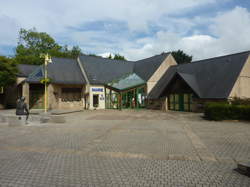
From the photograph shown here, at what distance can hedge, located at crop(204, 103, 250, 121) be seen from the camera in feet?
42.6

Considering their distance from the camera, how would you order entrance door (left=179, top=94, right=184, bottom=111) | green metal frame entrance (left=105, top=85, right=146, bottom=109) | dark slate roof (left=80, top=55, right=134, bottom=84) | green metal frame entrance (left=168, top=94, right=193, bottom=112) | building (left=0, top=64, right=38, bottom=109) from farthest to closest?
building (left=0, top=64, right=38, bottom=109)
dark slate roof (left=80, top=55, right=134, bottom=84)
green metal frame entrance (left=105, top=85, right=146, bottom=109)
entrance door (left=179, top=94, right=184, bottom=111)
green metal frame entrance (left=168, top=94, right=193, bottom=112)

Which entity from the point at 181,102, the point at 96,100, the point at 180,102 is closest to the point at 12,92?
the point at 96,100

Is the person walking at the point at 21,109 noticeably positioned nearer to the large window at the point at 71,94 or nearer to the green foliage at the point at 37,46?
the large window at the point at 71,94

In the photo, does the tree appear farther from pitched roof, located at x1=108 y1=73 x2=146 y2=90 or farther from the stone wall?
the stone wall

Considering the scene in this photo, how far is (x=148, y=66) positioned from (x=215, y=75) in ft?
34.9

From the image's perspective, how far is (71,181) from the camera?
418 centimetres

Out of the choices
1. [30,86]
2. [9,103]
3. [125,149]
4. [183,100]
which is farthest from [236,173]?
[9,103]

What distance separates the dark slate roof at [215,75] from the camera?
696 inches

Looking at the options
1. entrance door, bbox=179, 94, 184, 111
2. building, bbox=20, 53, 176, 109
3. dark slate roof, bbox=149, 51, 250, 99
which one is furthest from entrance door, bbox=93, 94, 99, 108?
entrance door, bbox=179, 94, 184, 111

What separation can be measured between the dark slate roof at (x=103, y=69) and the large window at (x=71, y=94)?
229 centimetres

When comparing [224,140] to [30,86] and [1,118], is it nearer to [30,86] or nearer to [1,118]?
[1,118]

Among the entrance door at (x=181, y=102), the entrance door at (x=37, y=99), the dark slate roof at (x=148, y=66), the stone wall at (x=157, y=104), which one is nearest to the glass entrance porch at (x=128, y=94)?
the stone wall at (x=157, y=104)

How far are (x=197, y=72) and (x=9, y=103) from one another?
26.0 metres

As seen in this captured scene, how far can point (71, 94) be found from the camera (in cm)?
2481
